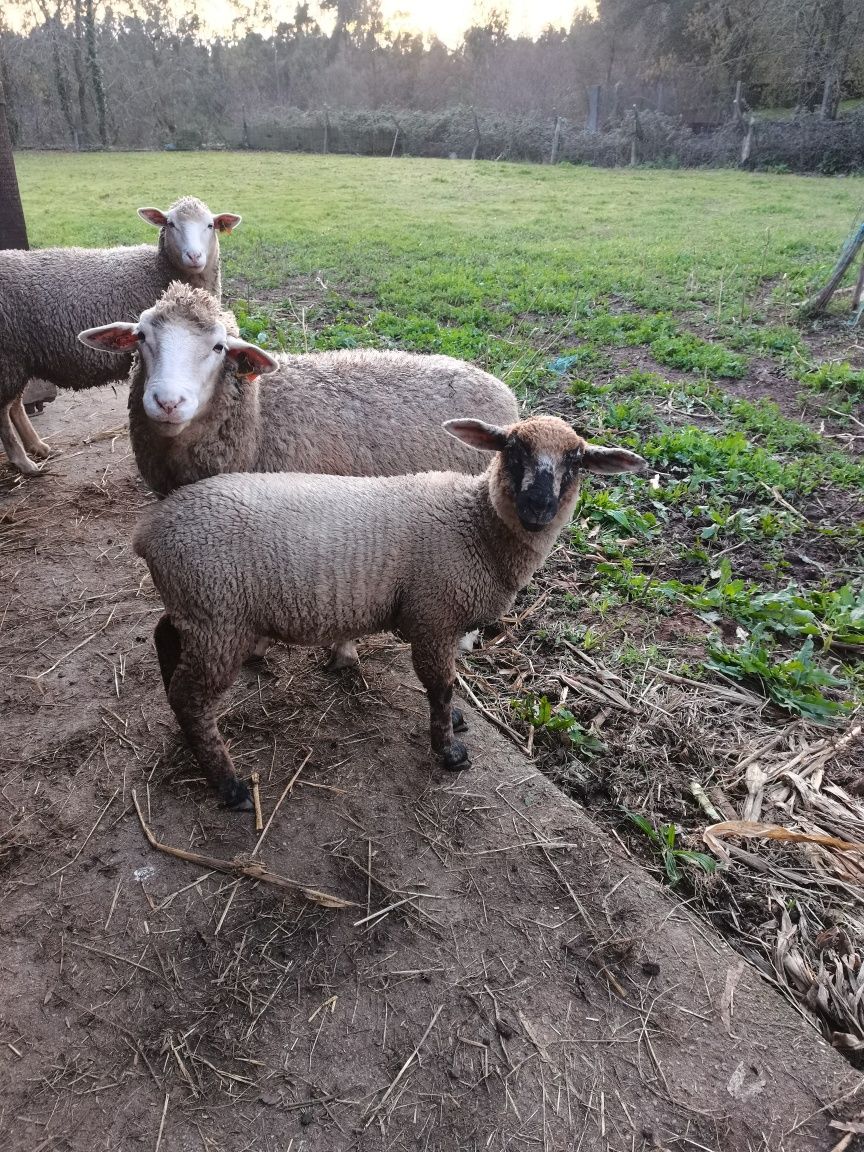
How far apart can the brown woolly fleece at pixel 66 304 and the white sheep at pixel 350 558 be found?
3062 mm

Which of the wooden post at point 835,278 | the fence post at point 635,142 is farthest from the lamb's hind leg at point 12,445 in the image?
the fence post at point 635,142

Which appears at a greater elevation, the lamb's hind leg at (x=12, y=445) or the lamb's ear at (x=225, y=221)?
the lamb's ear at (x=225, y=221)

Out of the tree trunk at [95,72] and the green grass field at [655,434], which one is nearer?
the green grass field at [655,434]

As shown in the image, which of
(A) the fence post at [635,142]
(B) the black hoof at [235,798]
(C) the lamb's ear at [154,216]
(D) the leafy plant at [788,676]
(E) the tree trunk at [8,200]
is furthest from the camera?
(A) the fence post at [635,142]

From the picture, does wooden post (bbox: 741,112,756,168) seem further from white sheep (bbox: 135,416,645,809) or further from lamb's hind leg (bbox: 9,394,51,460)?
white sheep (bbox: 135,416,645,809)

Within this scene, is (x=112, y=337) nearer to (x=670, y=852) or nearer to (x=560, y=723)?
(x=560, y=723)

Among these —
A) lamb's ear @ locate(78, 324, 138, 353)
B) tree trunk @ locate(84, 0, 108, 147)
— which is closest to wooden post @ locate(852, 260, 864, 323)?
lamb's ear @ locate(78, 324, 138, 353)

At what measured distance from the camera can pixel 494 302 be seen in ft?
29.2

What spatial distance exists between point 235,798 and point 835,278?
28.4ft

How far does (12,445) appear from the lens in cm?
513

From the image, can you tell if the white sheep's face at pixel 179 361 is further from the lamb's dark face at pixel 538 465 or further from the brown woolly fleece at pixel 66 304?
the brown woolly fleece at pixel 66 304

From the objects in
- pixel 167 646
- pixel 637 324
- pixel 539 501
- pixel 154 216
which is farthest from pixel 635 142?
pixel 167 646

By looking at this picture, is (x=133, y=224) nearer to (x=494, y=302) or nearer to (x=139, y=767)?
(x=494, y=302)

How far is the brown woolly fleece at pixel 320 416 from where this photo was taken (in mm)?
3145
